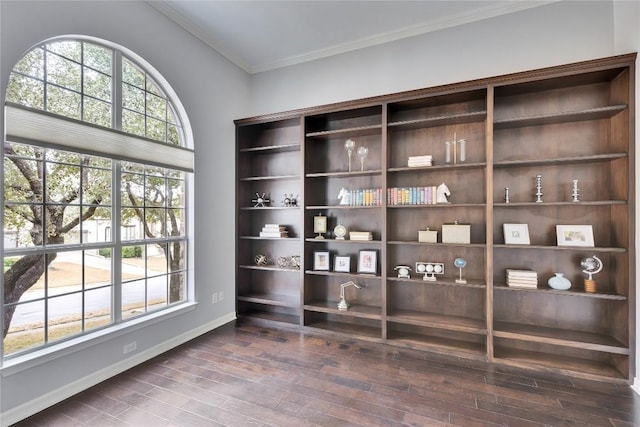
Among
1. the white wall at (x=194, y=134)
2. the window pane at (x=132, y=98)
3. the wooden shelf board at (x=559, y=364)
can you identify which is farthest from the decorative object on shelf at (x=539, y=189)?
the window pane at (x=132, y=98)

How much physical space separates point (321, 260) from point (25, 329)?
260cm

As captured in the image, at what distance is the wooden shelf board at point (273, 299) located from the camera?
12.1 ft

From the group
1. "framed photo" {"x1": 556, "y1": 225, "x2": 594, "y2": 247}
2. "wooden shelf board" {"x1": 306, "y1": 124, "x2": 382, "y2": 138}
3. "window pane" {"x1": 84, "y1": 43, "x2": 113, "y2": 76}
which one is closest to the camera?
"window pane" {"x1": 84, "y1": 43, "x2": 113, "y2": 76}

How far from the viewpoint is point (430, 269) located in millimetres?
3148

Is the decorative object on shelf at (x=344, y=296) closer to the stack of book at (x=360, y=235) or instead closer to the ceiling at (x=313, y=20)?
the stack of book at (x=360, y=235)

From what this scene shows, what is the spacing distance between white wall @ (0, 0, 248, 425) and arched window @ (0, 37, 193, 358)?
12 cm

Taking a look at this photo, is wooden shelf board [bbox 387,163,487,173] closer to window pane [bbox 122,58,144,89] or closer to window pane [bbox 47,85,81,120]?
window pane [bbox 122,58,144,89]

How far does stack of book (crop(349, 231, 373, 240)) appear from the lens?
337 cm

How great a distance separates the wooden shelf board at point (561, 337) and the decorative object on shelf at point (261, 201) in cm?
289

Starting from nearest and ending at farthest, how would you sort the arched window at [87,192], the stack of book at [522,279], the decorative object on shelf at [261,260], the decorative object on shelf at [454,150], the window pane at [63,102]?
1. the arched window at [87,192]
2. the window pane at [63,102]
3. the stack of book at [522,279]
4. the decorative object on shelf at [454,150]
5. the decorative object on shelf at [261,260]

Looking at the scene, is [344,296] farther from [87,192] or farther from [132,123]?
[132,123]

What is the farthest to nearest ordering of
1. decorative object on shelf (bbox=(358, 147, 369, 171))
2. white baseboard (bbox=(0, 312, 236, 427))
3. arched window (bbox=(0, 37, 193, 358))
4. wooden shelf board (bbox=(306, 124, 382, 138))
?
decorative object on shelf (bbox=(358, 147, 369, 171))
wooden shelf board (bbox=(306, 124, 382, 138))
arched window (bbox=(0, 37, 193, 358))
white baseboard (bbox=(0, 312, 236, 427))

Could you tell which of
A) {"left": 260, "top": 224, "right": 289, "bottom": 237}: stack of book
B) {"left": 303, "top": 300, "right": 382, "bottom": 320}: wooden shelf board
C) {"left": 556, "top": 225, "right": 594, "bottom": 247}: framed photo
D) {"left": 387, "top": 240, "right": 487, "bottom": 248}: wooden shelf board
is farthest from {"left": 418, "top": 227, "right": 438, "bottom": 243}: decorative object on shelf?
{"left": 260, "top": 224, "right": 289, "bottom": 237}: stack of book

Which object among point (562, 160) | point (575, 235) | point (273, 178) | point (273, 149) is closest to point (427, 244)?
point (575, 235)
